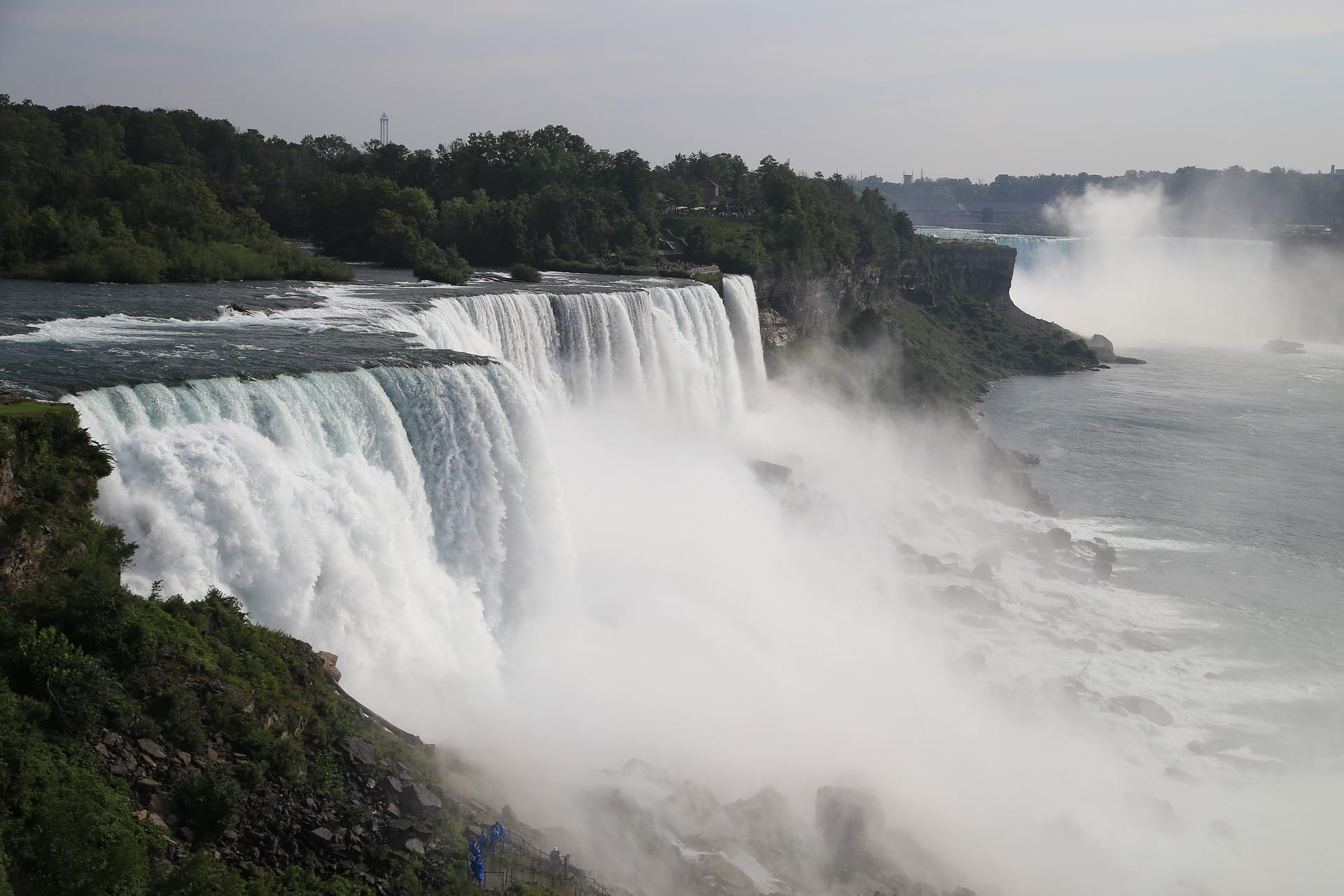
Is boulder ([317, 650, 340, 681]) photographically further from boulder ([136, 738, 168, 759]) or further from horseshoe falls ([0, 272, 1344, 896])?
boulder ([136, 738, 168, 759])

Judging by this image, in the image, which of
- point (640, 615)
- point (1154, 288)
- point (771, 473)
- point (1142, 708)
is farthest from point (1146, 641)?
point (1154, 288)

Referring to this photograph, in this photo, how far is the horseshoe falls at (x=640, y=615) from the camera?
1399 cm

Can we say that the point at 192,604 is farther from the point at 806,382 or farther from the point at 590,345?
the point at 806,382

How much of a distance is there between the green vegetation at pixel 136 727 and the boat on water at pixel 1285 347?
229 ft

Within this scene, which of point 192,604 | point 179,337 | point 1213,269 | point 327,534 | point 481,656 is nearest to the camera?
point 192,604

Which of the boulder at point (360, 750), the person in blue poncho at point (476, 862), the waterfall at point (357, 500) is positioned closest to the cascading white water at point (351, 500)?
the waterfall at point (357, 500)

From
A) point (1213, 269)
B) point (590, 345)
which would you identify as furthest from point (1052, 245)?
point (590, 345)

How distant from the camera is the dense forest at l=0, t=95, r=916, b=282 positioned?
2948 cm

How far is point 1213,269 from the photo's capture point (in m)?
85.2

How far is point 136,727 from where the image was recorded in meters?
10.2

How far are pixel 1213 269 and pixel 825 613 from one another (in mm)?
74928

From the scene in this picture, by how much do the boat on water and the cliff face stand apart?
14873 millimetres

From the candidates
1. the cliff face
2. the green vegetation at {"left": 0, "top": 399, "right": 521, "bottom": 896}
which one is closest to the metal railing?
the green vegetation at {"left": 0, "top": 399, "right": 521, "bottom": 896}

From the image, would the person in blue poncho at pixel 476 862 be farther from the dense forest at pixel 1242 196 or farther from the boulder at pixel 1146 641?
the dense forest at pixel 1242 196
